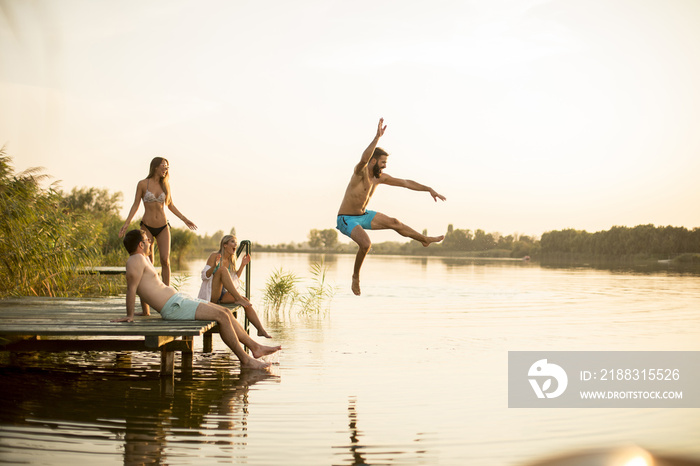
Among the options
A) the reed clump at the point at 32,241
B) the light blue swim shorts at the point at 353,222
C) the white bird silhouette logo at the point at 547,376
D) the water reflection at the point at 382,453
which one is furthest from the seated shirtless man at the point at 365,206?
the reed clump at the point at 32,241

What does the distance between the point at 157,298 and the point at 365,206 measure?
289 centimetres

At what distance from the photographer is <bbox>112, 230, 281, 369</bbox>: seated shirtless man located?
8.00 m

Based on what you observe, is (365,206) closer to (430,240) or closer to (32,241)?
Answer: (430,240)

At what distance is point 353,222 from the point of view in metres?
9.34

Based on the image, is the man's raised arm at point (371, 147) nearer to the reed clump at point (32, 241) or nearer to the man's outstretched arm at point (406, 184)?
the man's outstretched arm at point (406, 184)

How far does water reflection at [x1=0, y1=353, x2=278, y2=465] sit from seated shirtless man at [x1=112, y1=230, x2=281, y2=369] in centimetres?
82

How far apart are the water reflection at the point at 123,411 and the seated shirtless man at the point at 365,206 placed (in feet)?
7.35

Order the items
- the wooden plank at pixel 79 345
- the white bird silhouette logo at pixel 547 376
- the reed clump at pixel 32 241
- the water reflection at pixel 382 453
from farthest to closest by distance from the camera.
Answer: the reed clump at pixel 32 241, the white bird silhouette logo at pixel 547 376, the wooden plank at pixel 79 345, the water reflection at pixel 382 453

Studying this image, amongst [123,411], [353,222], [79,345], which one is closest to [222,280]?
[79,345]

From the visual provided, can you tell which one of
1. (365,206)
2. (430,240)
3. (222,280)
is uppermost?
(365,206)

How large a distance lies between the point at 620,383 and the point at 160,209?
671 cm

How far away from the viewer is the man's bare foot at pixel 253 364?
944cm

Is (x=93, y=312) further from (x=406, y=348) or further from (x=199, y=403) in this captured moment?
(x=406, y=348)

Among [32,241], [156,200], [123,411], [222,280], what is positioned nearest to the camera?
[123,411]
